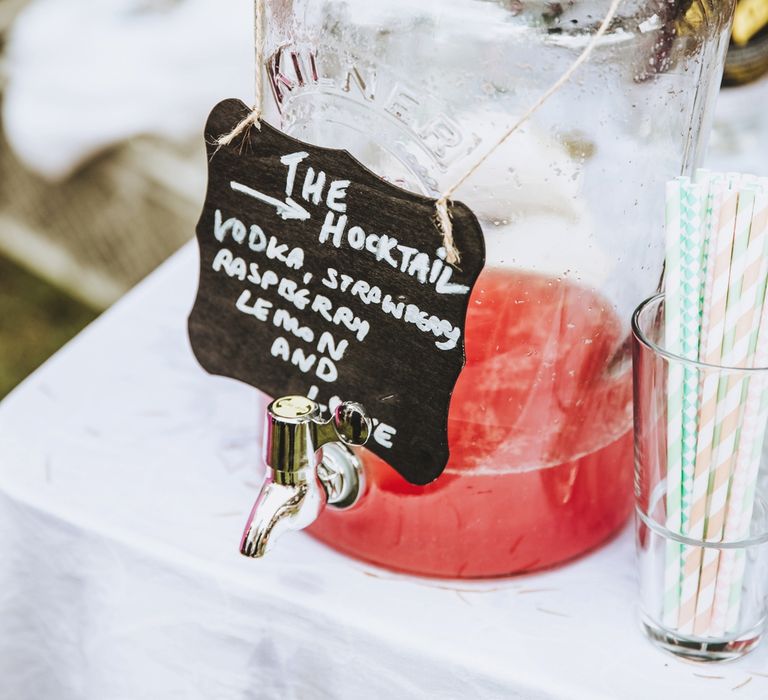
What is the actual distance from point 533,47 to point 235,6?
101 cm

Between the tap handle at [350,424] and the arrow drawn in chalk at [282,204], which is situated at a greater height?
the arrow drawn in chalk at [282,204]

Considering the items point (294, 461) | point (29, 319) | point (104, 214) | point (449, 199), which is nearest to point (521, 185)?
point (449, 199)

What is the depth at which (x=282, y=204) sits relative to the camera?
462mm

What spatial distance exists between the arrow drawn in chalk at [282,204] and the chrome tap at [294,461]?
0.29 ft

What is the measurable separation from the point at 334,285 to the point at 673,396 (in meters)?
0.16

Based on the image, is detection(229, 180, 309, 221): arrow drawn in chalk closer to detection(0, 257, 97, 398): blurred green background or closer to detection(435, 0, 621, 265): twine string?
detection(435, 0, 621, 265): twine string

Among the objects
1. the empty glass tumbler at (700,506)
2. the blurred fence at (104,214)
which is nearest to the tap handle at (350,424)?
the empty glass tumbler at (700,506)

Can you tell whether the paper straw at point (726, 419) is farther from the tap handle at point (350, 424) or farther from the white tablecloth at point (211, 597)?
the tap handle at point (350, 424)

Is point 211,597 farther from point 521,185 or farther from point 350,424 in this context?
point 521,185

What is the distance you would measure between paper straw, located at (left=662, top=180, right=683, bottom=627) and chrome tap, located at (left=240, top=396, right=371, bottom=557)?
0.44 ft

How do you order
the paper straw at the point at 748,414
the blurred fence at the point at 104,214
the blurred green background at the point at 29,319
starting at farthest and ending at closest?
the blurred green background at the point at 29,319 → the blurred fence at the point at 104,214 → the paper straw at the point at 748,414

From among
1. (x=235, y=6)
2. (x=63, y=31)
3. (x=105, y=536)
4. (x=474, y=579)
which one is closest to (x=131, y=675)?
(x=105, y=536)

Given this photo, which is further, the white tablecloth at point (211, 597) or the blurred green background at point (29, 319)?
the blurred green background at point (29, 319)

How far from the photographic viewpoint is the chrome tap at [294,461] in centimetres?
42
